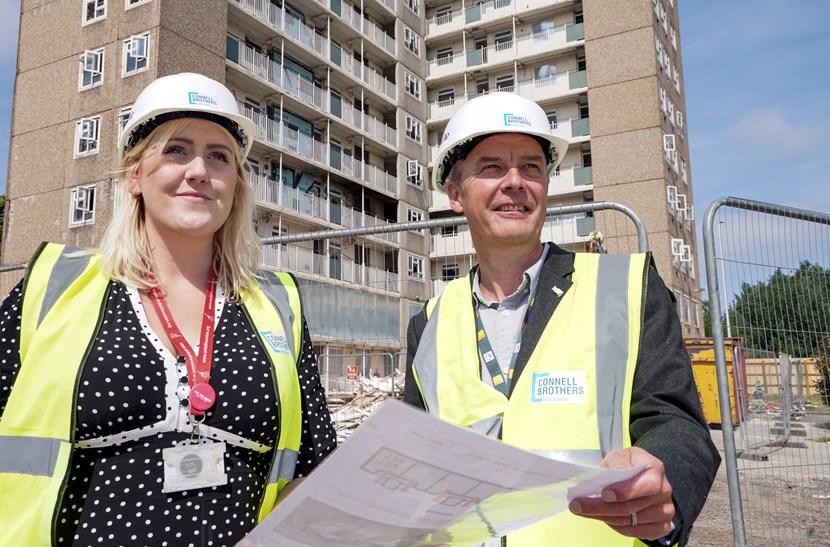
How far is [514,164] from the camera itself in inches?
94.5

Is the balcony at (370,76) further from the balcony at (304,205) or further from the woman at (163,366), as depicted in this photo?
the woman at (163,366)

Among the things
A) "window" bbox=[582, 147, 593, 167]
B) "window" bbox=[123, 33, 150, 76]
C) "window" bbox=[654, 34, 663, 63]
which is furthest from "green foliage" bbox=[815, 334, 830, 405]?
"window" bbox=[654, 34, 663, 63]

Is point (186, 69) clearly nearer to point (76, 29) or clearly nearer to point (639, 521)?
point (76, 29)

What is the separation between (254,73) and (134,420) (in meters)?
25.9

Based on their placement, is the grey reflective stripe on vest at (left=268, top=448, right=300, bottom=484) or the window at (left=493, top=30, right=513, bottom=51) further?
the window at (left=493, top=30, right=513, bottom=51)

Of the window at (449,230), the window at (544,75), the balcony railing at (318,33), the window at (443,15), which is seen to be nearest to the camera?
the window at (449,230)

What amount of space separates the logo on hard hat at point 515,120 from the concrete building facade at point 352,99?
51.1 feet

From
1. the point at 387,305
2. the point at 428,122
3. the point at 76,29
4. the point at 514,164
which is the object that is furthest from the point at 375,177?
the point at 514,164

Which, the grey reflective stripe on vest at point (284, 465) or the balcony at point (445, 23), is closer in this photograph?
the grey reflective stripe on vest at point (284, 465)

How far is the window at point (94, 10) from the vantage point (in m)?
23.5

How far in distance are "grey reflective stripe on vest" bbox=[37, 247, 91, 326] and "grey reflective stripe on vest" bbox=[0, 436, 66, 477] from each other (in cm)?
33

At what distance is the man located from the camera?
1.62 meters

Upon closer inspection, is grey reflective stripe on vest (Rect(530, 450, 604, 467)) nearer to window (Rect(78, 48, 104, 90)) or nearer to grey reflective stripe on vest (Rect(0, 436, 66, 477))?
grey reflective stripe on vest (Rect(0, 436, 66, 477))

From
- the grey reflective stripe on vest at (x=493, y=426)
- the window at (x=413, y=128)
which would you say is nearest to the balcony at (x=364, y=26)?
the window at (x=413, y=128)
